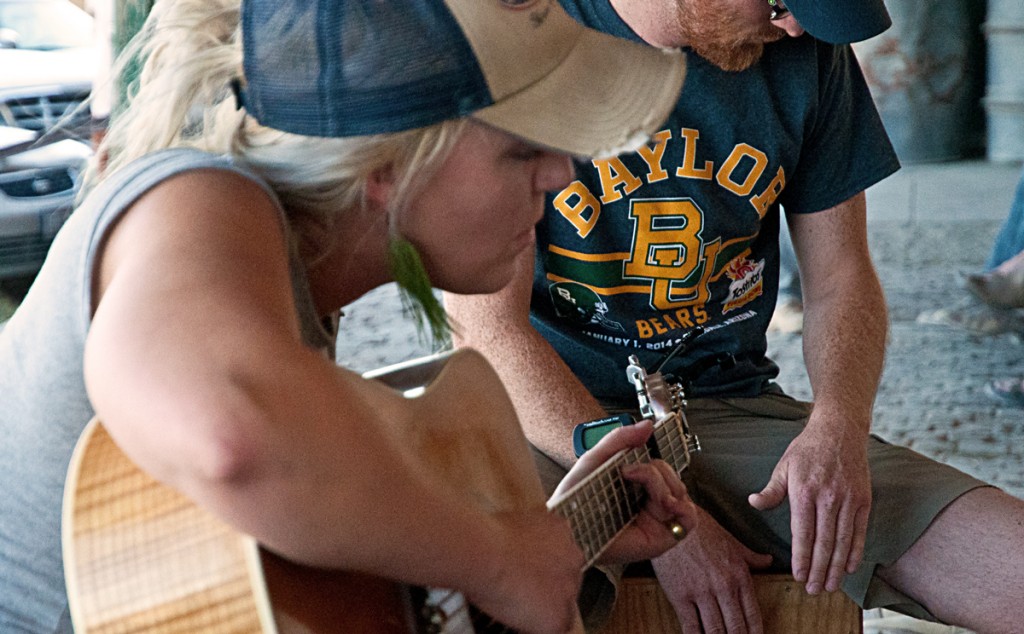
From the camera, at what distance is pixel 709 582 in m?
1.74

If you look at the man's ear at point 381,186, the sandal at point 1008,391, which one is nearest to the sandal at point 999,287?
the sandal at point 1008,391

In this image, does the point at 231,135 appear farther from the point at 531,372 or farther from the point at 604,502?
the point at 531,372

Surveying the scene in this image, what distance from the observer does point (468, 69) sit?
1.14 meters

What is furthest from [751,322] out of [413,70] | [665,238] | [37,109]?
[37,109]

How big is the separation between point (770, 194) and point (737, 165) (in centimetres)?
8

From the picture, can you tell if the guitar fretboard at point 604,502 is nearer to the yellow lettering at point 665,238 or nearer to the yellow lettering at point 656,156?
the yellow lettering at point 665,238

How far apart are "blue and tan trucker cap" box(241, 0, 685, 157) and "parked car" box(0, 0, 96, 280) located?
6.31 ft

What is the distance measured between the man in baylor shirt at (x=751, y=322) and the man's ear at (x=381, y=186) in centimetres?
63

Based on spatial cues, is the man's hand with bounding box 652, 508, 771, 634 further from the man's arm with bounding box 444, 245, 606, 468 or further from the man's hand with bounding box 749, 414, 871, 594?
the man's arm with bounding box 444, 245, 606, 468

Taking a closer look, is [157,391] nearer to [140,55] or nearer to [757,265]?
[140,55]

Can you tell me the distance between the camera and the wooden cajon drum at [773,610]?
1815 millimetres

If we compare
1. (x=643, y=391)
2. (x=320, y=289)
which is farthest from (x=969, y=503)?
(x=320, y=289)

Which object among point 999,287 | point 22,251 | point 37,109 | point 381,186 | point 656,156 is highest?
point 381,186

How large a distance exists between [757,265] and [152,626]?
1.30 m
